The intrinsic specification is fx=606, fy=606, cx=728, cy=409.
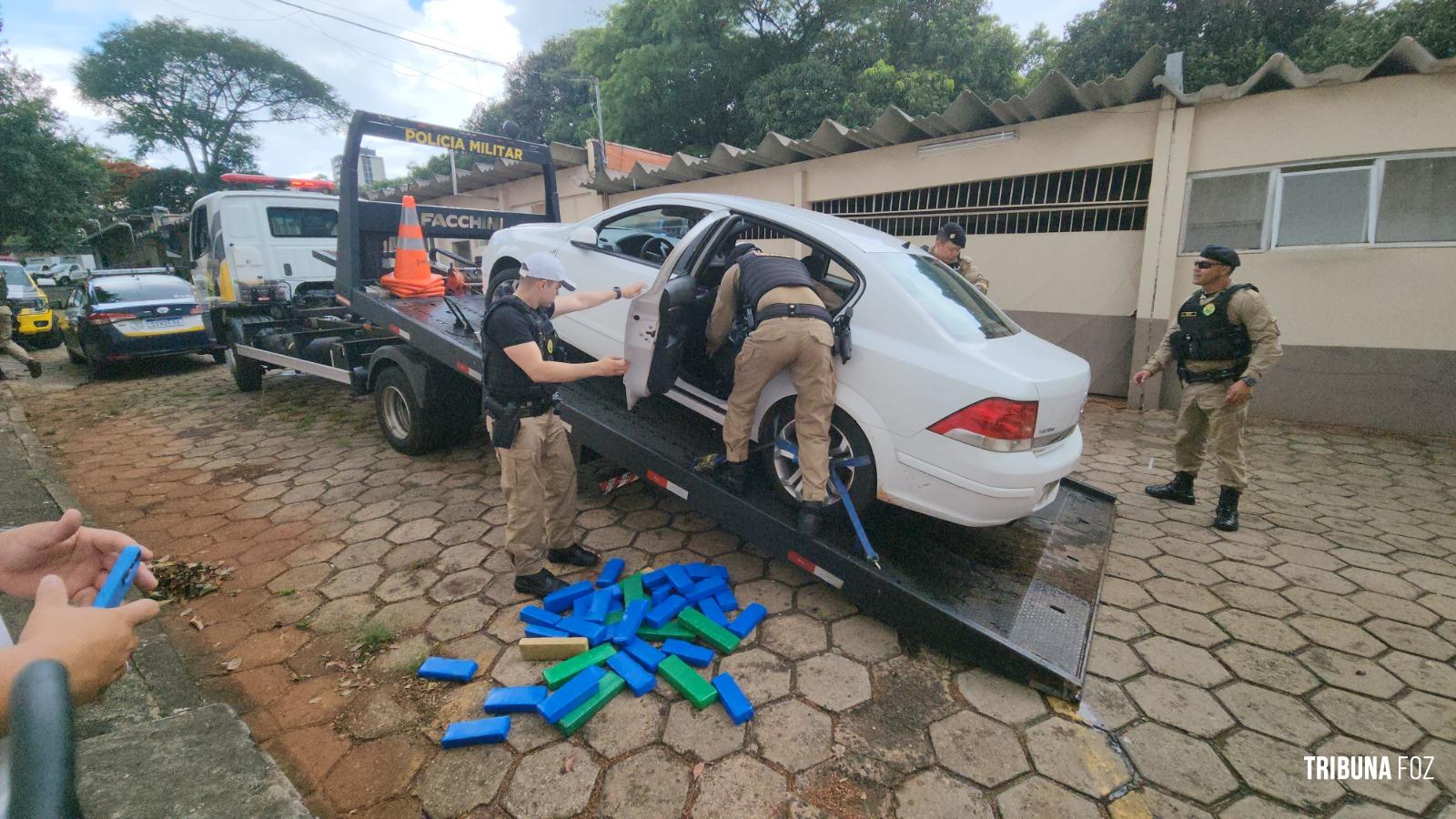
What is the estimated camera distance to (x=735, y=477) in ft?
10.2

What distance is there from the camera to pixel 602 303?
12.3 ft

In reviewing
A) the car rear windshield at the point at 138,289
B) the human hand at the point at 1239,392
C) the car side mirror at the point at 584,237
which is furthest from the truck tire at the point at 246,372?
the human hand at the point at 1239,392

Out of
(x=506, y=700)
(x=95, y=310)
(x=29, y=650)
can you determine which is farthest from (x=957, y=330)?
(x=95, y=310)

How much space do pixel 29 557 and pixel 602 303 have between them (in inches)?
108

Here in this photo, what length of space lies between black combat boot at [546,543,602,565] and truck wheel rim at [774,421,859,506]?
44.9 inches

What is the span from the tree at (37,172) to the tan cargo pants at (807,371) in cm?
2936

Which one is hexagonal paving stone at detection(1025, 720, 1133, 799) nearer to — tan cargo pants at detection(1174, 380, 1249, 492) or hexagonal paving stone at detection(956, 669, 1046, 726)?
hexagonal paving stone at detection(956, 669, 1046, 726)

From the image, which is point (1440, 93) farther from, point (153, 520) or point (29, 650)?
point (153, 520)

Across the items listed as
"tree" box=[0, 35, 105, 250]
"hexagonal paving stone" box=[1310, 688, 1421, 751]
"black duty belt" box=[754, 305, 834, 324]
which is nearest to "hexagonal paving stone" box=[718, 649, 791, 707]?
"black duty belt" box=[754, 305, 834, 324]

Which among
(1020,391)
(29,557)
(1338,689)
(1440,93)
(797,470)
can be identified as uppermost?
(1440,93)

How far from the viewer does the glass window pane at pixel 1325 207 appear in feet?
18.6

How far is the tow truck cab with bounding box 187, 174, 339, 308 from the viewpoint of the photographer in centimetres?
722

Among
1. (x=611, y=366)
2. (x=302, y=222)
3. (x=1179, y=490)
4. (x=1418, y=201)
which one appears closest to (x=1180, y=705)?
(x=1179, y=490)

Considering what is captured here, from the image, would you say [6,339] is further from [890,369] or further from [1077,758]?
[1077,758]
